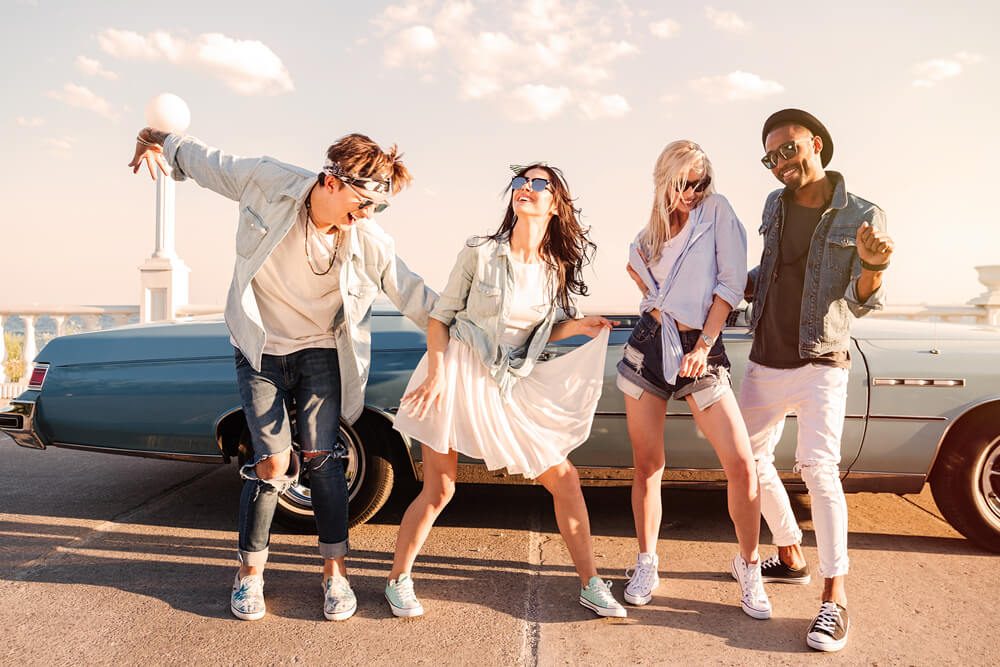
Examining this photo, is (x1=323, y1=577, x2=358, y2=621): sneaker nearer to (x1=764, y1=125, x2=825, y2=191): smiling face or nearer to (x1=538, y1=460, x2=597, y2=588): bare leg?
(x1=538, y1=460, x2=597, y2=588): bare leg

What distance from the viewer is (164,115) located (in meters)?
2.93

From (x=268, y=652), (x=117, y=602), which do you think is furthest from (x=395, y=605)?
(x=117, y=602)

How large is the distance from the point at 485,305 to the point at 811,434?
131 cm

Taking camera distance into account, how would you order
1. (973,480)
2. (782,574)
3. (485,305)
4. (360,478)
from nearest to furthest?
1. (485,305)
2. (782,574)
3. (973,480)
4. (360,478)

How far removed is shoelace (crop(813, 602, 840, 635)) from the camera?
2.56 m

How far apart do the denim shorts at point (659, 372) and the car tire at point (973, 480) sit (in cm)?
143

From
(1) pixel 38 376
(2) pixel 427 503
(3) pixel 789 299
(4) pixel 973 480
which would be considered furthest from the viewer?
Answer: (1) pixel 38 376

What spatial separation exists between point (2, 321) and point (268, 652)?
26.7ft

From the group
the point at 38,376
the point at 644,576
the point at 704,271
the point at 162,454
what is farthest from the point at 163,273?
the point at 704,271

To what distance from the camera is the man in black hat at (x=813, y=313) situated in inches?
105

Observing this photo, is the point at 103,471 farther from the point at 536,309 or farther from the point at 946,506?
the point at 946,506

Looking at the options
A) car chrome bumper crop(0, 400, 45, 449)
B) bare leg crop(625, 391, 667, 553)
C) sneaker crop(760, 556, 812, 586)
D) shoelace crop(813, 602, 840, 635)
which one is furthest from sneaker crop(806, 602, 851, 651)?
car chrome bumper crop(0, 400, 45, 449)

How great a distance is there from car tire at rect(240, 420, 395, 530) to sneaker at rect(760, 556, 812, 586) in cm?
175

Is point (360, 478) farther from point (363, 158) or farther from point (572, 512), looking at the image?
point (363, 158)
